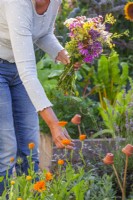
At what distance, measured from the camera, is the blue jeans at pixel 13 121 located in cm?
337

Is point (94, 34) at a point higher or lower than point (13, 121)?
higher

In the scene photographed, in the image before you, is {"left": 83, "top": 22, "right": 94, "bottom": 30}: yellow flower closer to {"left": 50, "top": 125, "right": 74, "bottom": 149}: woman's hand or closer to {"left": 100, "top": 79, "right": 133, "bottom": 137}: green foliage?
{"left": 100, "top": 79, "right": 133, "bottom": 137}: green foliage

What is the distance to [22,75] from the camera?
117 inches

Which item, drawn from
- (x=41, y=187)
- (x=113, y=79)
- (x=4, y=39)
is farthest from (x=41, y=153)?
(x=41, y=187)

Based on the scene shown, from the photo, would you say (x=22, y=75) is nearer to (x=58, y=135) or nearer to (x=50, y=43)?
(x=58, y=135)

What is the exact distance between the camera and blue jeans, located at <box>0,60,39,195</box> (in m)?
3.37

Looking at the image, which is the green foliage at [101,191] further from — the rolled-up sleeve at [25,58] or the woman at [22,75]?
the rolled-up sleeve at [25,58]

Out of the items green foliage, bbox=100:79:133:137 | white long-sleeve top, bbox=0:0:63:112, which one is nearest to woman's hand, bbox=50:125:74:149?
white long-sleeve top, bbox=0:0:63:112

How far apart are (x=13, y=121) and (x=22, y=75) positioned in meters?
0.69

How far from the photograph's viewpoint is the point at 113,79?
5.57 meters

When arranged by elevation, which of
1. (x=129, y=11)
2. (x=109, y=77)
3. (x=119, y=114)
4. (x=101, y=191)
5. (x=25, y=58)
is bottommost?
(x=101, y=191)

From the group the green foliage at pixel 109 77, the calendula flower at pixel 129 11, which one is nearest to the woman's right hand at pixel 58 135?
the calendula flower at pixel 129 11

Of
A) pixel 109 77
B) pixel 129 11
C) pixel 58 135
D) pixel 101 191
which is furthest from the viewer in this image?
pixel 109 77

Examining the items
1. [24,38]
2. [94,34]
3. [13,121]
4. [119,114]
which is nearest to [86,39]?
[94,34]
